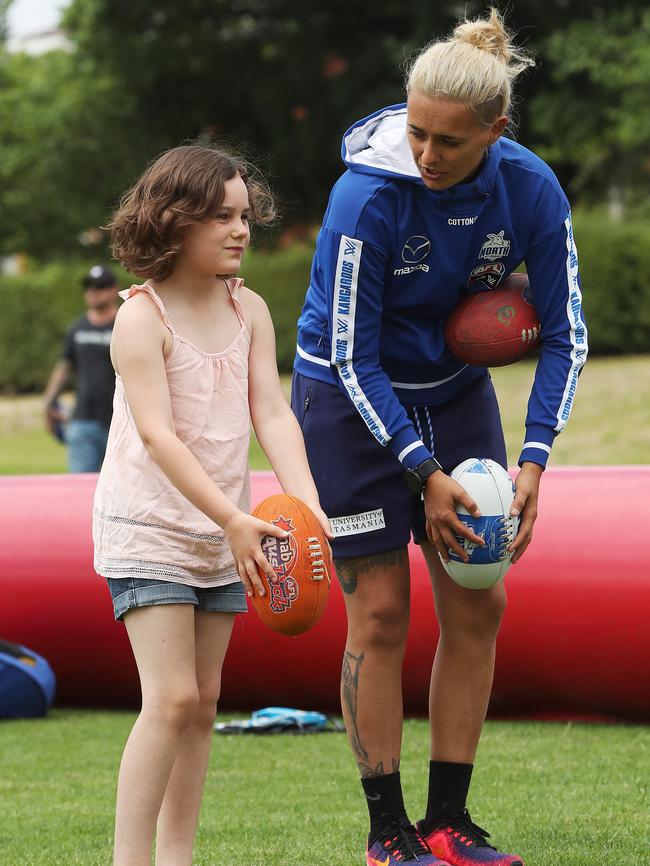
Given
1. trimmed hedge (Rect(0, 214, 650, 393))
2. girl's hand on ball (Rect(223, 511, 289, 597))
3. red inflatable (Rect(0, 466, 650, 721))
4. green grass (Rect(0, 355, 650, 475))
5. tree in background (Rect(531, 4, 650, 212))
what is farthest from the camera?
tree in background (Rect(531, 4, 650, 212))

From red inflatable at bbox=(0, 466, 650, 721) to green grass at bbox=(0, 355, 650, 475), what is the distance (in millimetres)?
8616

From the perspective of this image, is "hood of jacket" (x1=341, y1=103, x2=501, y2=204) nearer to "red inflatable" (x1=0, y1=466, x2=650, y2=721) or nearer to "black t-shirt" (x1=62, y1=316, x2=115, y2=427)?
"red inflatable" (x1=0, y1=466, x2=650, y2=721)

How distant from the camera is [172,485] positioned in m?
3.19

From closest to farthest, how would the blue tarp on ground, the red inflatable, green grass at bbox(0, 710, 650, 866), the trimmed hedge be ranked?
green grass at bbox(0, 710, 650, 866)
the red inflatable
the blue tarp on ground
the trimmed hedge

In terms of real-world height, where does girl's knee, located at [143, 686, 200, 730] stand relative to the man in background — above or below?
above

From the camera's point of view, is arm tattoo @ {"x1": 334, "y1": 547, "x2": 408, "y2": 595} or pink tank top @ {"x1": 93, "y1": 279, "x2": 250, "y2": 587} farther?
arm tattoo @ {"x1": 334, "y1": 547, "x2": 408, "y2": 595}

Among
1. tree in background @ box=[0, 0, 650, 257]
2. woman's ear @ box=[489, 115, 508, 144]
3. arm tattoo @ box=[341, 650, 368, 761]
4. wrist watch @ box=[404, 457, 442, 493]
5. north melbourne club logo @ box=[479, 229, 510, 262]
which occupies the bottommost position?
tree in background @ box=[0, 0, 650, 257]

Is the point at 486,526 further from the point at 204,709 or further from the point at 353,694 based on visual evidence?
the point at 204,709

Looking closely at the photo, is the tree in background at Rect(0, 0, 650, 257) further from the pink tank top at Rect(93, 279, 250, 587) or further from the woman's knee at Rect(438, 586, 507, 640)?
the pink tank top at Rect(93, 279, 250, 587)

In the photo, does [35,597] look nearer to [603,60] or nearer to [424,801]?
[424,801]

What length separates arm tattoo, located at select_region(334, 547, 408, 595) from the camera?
12.2 feet

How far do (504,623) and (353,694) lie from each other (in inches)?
78.5

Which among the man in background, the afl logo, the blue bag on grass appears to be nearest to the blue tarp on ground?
the blue bag on grass

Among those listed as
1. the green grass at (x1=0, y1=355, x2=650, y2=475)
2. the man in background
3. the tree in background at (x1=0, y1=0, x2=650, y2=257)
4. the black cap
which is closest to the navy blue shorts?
the black cap
